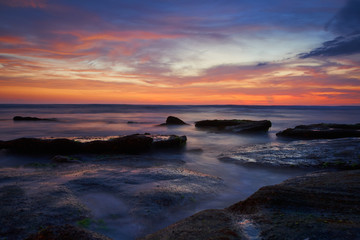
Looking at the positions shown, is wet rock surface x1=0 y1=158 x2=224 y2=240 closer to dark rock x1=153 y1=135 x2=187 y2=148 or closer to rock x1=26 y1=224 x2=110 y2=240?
rock x1=26 y1=224 x2=110 y2=240

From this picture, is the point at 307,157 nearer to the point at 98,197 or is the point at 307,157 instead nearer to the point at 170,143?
the point at 170,143

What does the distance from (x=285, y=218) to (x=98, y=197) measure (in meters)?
3.06

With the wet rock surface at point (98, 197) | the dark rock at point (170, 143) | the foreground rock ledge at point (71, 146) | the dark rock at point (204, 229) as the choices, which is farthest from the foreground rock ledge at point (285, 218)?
the dark rock at point (170, 143)

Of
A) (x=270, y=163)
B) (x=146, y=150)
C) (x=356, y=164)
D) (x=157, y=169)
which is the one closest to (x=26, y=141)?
(x=146, y=150)

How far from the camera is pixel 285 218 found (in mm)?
2469

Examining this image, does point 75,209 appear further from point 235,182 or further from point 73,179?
point 235,182

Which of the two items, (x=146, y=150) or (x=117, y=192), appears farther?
(x=146, y=150)

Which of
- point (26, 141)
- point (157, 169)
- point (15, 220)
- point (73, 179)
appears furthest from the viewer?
point (26, 141)

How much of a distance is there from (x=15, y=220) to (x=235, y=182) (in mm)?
4236

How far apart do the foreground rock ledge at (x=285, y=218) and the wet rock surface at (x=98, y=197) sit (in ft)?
3.10

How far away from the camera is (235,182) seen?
5.37 m

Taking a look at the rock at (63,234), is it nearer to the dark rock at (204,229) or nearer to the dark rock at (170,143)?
the dark rock at (204,229)

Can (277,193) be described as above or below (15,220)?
above

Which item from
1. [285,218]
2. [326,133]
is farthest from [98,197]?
[326,133]
